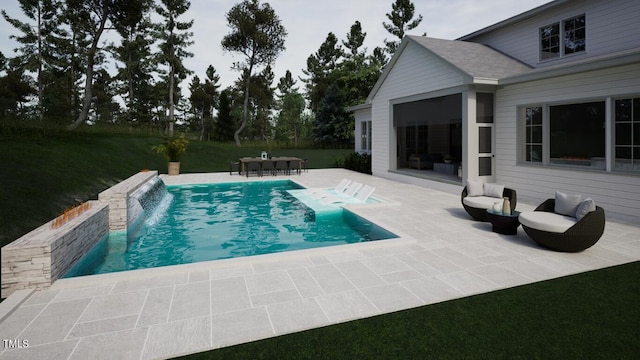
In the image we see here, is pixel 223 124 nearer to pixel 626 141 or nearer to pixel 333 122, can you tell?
pixel 333 122

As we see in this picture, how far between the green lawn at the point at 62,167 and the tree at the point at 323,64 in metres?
24.6

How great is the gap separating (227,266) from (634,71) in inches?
334

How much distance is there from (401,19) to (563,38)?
2509 cm

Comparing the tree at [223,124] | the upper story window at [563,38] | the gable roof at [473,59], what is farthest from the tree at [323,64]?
the upper story window at [563,38]

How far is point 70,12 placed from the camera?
886 inches

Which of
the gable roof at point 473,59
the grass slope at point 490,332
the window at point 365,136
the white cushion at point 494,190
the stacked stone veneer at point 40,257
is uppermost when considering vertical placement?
the gable roof at point 473,59

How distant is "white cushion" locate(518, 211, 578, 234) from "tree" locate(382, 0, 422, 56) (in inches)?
1220

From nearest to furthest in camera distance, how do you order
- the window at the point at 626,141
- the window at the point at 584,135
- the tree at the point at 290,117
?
the window at the point at 626,141 → the window at the point at 584,135 → the tree at the point at 290,117

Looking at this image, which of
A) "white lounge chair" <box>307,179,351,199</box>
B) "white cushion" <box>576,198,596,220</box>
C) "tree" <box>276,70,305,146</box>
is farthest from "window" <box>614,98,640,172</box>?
"tree" <box>276,70,305,146</box>

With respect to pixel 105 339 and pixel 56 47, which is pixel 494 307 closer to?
pixel 105 339

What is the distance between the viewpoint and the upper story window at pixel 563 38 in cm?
1014

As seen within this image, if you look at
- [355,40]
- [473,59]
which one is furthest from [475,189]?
[355,40]

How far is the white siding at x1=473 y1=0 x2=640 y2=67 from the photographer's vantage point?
8.92 metres

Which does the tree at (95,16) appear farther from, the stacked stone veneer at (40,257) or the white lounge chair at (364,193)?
the stacked stone veneer at (40,257)
